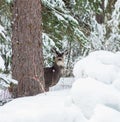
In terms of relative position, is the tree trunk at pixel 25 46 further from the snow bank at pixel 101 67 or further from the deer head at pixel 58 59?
the snow bank at pixel 101 67

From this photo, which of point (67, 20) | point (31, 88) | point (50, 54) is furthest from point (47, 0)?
point (31, 88)

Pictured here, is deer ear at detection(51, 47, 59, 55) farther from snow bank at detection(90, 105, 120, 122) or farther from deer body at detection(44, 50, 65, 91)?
snow bank at detection(90, 105, 120, 122)

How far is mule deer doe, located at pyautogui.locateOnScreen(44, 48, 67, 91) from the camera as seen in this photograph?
1145 centimetres

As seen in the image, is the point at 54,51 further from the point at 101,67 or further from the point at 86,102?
the point at 86,102

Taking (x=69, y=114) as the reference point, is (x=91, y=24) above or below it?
above

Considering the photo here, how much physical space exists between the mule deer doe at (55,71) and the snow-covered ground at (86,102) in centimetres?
688

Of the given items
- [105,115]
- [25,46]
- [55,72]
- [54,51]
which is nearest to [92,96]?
[105,115]

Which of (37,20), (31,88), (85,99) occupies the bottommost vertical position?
(31,88)

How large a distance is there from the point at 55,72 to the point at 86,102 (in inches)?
325

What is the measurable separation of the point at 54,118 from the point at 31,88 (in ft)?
16.0

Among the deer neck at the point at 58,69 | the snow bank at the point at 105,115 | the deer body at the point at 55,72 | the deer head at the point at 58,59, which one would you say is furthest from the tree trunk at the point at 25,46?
the snow bank at the point at 105,115

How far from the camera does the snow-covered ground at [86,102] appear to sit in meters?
3.53

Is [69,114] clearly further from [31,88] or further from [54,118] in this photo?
[31,88]

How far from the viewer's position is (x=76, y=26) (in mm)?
10445
